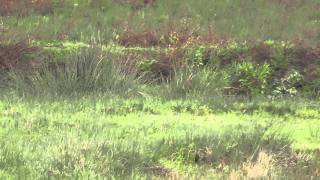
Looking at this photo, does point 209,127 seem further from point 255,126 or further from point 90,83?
point 90,83

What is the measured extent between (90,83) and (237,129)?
4.21 metres

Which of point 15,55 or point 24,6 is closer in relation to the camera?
point 15,55

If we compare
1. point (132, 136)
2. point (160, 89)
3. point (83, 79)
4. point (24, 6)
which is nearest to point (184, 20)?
point (24, 6)

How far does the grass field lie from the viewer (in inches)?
270

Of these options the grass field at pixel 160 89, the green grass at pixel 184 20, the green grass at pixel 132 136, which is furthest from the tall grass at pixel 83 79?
the green grass at pixel 184 20

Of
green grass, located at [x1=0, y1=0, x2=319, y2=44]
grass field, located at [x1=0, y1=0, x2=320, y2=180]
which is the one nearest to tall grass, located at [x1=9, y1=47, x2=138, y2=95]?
grass field, located at [x1=0, y1=0, x2=320, y2=180]

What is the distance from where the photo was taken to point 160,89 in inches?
511

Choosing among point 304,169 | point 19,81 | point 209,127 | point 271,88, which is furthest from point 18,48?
point 304,169

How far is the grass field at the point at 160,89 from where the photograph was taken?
687cm

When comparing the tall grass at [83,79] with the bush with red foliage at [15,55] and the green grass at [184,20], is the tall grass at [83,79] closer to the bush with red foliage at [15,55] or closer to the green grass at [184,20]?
the bush with red foliage at [15,55]

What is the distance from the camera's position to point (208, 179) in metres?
6.20

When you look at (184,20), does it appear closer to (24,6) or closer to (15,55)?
(24,6)

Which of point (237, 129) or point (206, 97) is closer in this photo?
point (237, 129)

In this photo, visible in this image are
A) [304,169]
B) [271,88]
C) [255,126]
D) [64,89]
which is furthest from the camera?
[271,88]
